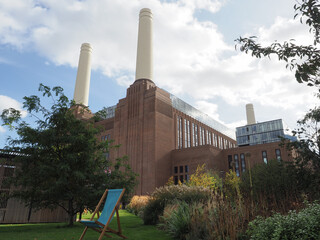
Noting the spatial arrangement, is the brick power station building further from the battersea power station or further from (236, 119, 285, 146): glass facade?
(236, 119, 285, 146): glass facade

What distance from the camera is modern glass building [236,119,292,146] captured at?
65.9m

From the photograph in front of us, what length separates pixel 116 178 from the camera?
37.9ft

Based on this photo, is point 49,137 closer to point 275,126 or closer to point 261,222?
point 261,222

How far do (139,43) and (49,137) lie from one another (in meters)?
44.4

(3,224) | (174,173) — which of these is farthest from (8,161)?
(174,173)

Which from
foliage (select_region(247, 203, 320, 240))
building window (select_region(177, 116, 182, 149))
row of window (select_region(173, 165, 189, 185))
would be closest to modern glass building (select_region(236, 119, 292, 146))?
building window (select_region(177, 116, 182, 149))

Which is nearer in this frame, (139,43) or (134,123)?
(134,123)

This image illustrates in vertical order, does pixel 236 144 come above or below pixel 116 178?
above

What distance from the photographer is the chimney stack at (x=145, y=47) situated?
4903 cm

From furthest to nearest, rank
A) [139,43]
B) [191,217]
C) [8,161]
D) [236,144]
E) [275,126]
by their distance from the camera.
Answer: [236,144] → [275,126] → [139,43] → [8,161] → [191,217]

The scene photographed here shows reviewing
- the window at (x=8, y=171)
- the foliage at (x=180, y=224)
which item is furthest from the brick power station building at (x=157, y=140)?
the foliage at (x=180, y=224)

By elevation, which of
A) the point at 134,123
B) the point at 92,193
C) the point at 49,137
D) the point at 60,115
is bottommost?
the point at 92,193

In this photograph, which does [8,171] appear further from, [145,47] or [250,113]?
[250,113]

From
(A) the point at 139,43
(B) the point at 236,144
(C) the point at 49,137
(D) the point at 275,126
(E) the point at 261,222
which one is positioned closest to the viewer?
(E) the point at 261,222
